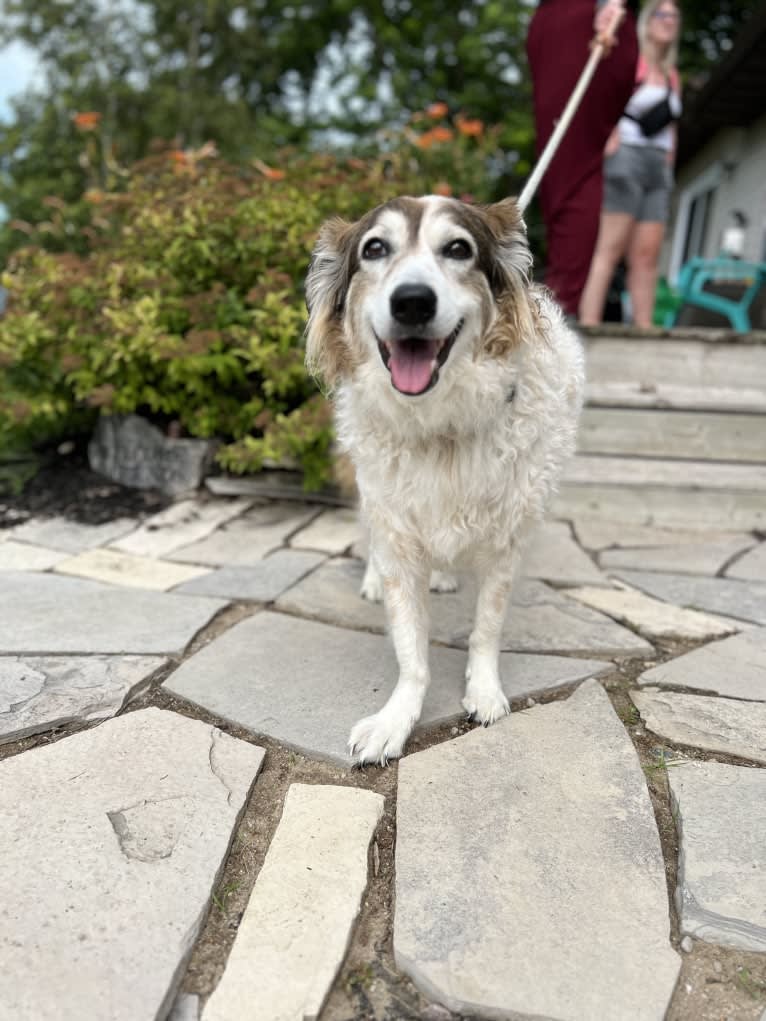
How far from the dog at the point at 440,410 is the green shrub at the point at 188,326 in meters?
1.67

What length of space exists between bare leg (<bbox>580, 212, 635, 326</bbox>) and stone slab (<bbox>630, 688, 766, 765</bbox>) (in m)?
3.27

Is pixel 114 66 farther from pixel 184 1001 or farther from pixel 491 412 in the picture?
pixel 184 1001

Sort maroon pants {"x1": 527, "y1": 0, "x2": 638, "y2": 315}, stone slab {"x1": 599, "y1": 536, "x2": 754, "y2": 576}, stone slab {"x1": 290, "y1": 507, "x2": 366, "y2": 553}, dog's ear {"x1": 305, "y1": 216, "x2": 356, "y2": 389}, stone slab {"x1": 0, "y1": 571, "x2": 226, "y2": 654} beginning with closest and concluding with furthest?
dog's ear {"x1": 305, "y1": 216, "x2": 356, "y2": 389}
stone slab {"x1": 0, "y1": 571, "x2": 226, "y2": 654}
stone slab {"x1": 599, "y1": 536, "x2": 754, "y2": 576}
stone slab {"x1": 290, "y1": 507, "x2": 366, "y2": 553}
maroon pants {"x1": 527, "y1": 0, "x2": 638, "y2": 315}

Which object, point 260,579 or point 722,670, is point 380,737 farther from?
point 260,579

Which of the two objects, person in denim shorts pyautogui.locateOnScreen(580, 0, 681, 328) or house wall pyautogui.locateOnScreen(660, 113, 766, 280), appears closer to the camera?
person in denim shorts pyautogui.locateOnScreen(580, 0, 681, 328)

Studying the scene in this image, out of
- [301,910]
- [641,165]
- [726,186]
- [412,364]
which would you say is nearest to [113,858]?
[301,910]

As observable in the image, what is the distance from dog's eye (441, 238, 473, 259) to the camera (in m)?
2.07

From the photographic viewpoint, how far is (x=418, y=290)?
73.0 inches

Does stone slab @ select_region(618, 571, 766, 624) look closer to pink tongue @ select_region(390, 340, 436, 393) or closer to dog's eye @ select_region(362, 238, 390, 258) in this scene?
pink tongue @ select_region(390, 340, 436, 393)

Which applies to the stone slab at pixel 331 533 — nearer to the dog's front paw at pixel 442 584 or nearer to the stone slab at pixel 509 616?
the stone slab at pixel 509 616

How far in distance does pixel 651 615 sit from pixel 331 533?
5.24 feet

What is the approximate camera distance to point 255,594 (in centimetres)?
296

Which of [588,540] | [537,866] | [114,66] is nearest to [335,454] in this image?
[588,540]

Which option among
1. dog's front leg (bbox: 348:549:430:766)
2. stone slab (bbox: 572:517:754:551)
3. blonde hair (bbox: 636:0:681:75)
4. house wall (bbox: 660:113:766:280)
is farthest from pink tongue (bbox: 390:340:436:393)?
house wall (bbox: 660:113:766:280)
